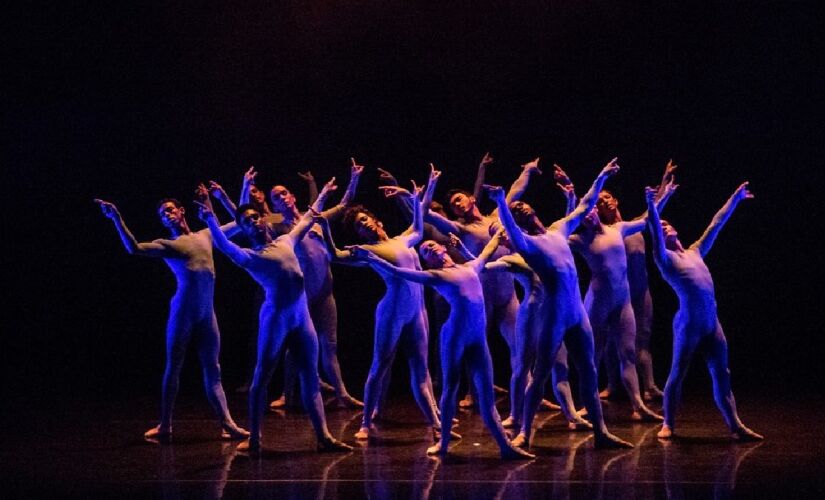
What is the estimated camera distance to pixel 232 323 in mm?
10625

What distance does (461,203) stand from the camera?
7602mm

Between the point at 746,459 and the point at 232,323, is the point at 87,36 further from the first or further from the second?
the point at 746,459

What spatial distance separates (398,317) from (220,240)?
1.22 m

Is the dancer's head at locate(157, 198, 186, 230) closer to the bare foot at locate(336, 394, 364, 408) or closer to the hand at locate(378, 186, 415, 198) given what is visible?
the hand at locate(378, 186, 415, 198)

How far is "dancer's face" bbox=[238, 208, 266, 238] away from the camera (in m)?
6.32

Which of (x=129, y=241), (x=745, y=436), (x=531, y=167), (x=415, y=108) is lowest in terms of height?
(x=745, y=436)

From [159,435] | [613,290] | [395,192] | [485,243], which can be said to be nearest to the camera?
[395,192]

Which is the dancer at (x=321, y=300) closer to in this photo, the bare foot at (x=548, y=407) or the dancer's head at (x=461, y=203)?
the dancer's head at (x=461, y=203)

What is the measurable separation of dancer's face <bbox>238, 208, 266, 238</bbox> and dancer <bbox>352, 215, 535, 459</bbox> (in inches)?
24.5

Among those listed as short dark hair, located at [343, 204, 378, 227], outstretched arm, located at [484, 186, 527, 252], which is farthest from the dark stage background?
outstretched arm, located at [484, 186, 527, 252]

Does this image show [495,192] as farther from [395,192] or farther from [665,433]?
[665,433]

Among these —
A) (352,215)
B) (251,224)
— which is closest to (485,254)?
(352,215)

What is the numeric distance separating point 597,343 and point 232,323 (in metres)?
4.23

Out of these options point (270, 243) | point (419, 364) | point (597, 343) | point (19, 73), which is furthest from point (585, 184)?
point (19, 73)
